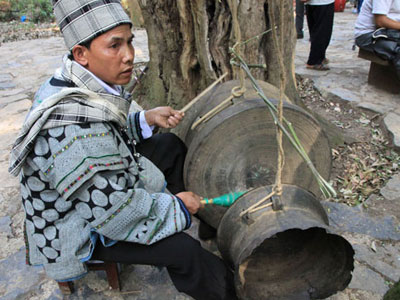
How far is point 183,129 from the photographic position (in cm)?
253

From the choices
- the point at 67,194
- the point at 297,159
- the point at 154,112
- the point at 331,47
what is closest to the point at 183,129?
the point at 154,112

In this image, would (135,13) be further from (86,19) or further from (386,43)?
(86,19)

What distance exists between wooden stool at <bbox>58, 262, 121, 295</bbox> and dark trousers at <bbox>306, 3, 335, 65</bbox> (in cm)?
468

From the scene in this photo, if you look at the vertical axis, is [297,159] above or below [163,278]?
above

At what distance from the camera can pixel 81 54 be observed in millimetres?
1703

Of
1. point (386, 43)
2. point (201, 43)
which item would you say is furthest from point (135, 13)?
point (201, 43)

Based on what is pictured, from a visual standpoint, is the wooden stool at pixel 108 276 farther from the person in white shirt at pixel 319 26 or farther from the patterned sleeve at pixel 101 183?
the person in white shirt at pixel 319 26

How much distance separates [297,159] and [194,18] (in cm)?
149

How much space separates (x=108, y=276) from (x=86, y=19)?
141 centimetres

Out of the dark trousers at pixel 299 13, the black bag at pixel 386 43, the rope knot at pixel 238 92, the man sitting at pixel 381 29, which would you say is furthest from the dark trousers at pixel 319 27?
the rope knot at pixel 238 92

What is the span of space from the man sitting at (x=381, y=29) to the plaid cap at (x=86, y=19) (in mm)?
3802

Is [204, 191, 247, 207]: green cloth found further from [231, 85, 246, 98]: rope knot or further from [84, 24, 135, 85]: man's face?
[84, 24, 135, 85]: man's face

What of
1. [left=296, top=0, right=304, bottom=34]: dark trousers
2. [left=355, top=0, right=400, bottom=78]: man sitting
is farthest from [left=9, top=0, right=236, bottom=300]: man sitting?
[left=296, top=0, right=304, bottom=34]: dark trousers

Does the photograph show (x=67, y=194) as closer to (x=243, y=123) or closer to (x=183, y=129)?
(x=243, y=123)
